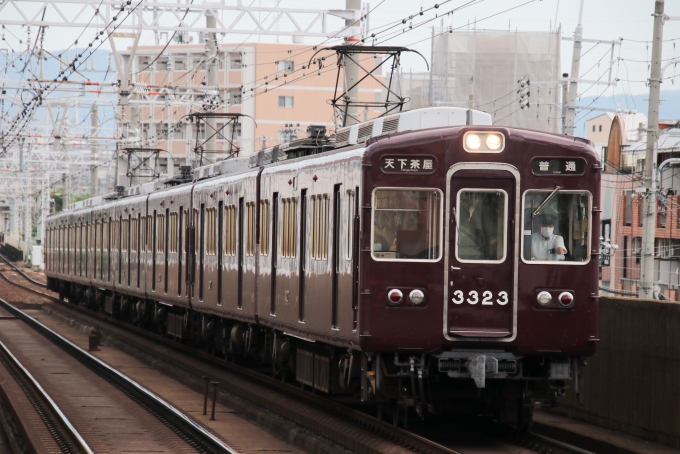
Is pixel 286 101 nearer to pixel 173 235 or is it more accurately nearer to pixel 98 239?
pixel 98 239

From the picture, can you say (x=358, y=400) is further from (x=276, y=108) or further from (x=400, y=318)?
(x=276, y=108)

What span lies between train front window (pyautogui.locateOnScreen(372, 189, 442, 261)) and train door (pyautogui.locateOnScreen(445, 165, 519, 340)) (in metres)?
0.15

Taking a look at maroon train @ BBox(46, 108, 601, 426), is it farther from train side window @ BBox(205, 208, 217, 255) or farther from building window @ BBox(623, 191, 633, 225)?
building window @ BBox(623, 191, 633, 225)

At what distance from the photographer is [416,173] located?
399 inches

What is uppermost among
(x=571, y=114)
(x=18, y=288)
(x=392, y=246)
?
(x=571, y=114)

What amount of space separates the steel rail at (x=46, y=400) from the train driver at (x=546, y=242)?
407cm

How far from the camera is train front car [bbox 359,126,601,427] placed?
10062 mm

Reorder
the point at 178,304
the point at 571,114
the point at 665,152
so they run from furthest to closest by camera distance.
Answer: the point at 665,152 → the point at 571,114 → the point at 178,304

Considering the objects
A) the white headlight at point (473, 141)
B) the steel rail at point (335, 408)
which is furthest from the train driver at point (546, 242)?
the steel rail at point (335, 408)

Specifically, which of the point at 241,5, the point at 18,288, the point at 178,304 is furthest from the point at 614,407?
the point at 18,288

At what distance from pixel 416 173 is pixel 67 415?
204 inches

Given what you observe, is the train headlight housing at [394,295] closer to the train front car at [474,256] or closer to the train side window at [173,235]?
the train front car at [474,256]

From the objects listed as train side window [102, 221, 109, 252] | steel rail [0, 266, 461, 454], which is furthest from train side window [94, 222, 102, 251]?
steel rail [0, 266, 461, 454]

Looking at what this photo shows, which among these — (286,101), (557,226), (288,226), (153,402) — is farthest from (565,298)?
(286,101)
